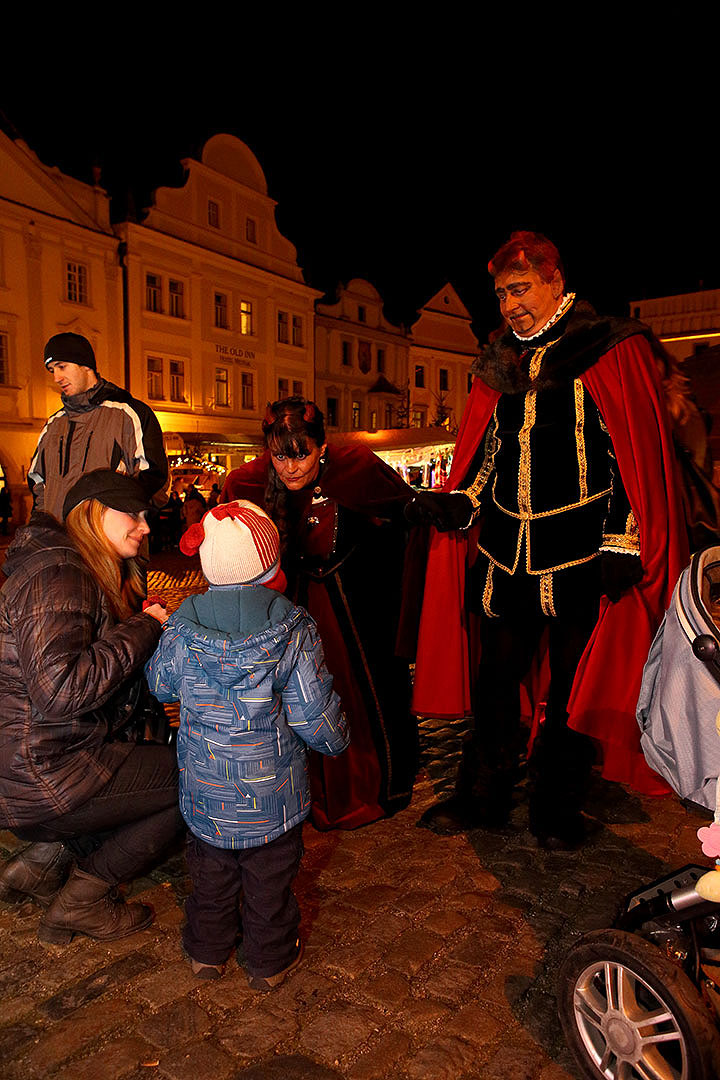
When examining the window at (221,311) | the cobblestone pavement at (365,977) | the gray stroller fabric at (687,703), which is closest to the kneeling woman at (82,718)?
the cobblestone pavement at (365,977)

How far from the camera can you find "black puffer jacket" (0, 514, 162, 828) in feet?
7.97

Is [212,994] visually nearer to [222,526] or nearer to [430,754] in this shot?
[222,526]

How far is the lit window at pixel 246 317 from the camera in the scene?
89.1 feet

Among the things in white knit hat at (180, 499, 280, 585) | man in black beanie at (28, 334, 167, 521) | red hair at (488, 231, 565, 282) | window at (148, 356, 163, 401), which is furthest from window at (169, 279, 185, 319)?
white knit hat at (180, 499, 280, 585)

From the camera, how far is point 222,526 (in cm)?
232

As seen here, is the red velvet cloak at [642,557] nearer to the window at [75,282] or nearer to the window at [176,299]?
the window at [75,282]

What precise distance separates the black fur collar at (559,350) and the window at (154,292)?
2250 cm

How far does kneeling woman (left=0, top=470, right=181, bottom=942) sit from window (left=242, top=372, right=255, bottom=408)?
2525cm

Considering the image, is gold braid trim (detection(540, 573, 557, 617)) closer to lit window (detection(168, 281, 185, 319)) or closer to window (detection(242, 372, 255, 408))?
lit window (detection(168, 281, 185, 319))

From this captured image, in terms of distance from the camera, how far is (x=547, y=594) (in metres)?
3.13

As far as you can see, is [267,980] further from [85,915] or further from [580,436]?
[580,436]

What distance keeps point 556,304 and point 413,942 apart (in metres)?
2.50

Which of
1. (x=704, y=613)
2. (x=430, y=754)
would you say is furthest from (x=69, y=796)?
(x=430, y=754)

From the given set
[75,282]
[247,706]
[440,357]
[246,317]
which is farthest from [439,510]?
[440,357]
